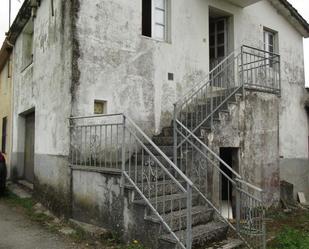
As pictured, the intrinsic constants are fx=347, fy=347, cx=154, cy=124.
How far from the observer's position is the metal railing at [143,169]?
5.11 metres

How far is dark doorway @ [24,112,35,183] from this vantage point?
10828 millimetres

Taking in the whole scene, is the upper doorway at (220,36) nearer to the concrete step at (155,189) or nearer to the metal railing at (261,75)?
the metal railing at (261,75)

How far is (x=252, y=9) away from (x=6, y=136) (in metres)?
10.2

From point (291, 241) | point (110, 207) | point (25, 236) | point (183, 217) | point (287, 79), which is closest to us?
point (183, 217)

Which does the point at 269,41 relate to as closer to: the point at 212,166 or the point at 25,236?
the point at 212,166

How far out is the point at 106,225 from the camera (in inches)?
242

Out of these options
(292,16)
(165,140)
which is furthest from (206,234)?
(292,16)

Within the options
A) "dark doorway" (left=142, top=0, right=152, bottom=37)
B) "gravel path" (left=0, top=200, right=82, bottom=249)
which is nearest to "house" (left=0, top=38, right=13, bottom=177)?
"gravel path" (left=0, top=200, right=82, bottom=249)

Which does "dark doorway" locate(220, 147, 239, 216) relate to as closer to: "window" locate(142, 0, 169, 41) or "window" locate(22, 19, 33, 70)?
"window" locate(142, 0, 169, 41)

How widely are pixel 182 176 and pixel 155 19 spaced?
5.32 meters

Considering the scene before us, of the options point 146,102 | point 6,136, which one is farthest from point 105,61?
point 6,136

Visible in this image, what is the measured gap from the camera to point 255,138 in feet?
28.6

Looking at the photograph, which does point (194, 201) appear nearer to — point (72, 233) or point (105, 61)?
point (72, 233)

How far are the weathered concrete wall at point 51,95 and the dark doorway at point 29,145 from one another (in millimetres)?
707
